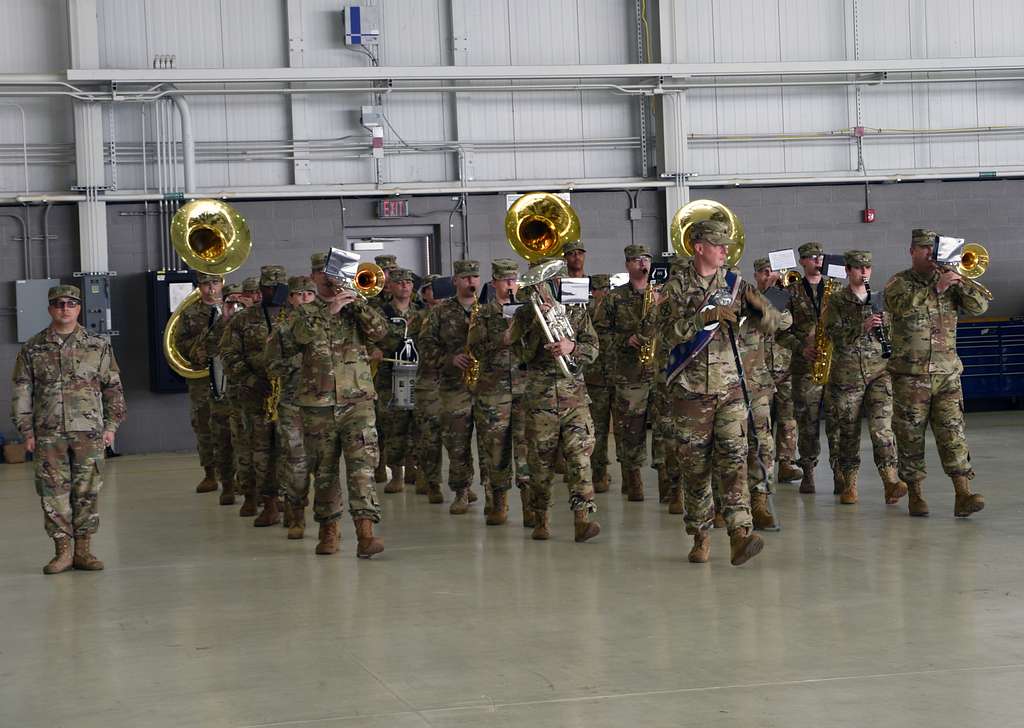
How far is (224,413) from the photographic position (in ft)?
34.5

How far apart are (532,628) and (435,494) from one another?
435 cm

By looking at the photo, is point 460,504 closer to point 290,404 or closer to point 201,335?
point 290,404

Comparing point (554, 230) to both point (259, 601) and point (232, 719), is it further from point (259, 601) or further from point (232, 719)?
point (232, 719)

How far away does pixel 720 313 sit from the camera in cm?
680

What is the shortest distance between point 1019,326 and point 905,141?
9.04 feet

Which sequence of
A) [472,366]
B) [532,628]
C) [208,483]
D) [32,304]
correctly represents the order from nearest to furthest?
[532,628], [472,366], [208,483], [32,304]

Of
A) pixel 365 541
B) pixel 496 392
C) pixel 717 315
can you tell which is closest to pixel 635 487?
pixel 496 392

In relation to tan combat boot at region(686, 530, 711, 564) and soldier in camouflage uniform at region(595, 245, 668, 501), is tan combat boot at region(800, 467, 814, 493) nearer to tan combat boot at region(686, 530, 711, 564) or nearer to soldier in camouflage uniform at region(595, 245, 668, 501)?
soldier in camouflage uniform at region(595, 245, 668, 501)

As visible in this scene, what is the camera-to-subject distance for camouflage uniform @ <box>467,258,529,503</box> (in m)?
8.61

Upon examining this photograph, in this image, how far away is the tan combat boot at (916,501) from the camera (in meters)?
8.59

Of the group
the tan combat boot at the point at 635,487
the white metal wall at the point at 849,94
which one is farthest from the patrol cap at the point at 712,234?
the white metal wall at the point at 849,94

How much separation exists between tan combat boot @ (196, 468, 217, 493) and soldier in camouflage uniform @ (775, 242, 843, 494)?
5160 millimetres

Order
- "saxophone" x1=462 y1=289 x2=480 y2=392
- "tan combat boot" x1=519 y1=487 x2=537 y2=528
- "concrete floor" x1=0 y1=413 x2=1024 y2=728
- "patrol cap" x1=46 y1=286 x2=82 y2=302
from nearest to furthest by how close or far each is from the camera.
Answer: "concrete floor" x1=0 y1=413 x2=1024 y2=728, "patrol cap" x1=46 y1=286 x2=82 y2=302, "tan combat boot" x1=519 y1=487 x2=537 y2=528, "saxophone" x1=462 y1=289 x2=480 y2=392

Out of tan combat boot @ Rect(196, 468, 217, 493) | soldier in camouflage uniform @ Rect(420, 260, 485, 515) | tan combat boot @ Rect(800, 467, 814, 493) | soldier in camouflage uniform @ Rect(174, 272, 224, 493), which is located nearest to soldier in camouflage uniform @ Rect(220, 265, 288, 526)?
soldier in camouflage uniform @ Rect(174, 272, 224, 493)
